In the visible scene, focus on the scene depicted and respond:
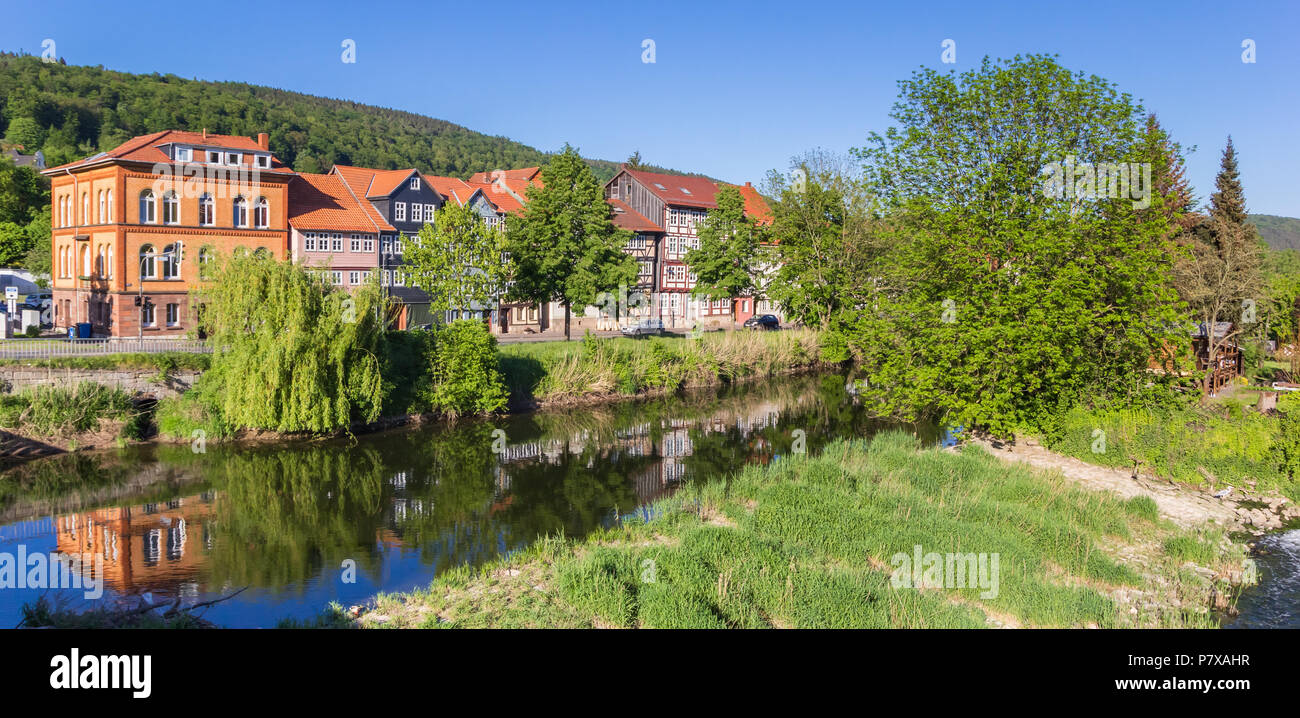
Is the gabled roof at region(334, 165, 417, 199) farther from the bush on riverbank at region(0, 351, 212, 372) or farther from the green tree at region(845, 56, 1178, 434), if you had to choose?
the green tree at region(845, 56, 1178, 434)

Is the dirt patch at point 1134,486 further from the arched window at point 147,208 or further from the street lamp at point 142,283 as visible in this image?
the arched window at point 147,208

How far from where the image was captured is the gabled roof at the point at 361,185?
50281mm

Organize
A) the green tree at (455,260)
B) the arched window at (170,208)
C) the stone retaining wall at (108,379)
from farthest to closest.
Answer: the arched window at (170,208), the green tree at (455,260), the stone retaining wall at (108,379)

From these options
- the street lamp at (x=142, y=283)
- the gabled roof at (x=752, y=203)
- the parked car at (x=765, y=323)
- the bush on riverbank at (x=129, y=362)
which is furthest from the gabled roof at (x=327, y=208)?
the gabled roof at (x=752, y=203)

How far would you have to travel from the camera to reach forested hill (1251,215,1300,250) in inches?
5098

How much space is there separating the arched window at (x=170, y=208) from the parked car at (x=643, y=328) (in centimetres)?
2241

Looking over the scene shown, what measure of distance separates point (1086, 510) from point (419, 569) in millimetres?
12659

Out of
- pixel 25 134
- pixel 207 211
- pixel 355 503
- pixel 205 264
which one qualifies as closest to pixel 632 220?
pixel 207 211

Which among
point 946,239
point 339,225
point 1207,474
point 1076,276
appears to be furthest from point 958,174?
point 339,225

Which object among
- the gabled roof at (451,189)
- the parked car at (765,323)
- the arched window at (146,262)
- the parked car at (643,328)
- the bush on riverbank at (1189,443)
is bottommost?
the bush on riverbank at (1189,443)

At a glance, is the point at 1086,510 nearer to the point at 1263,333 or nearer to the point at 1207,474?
the point at 1207,474

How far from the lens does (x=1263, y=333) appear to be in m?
38.2
